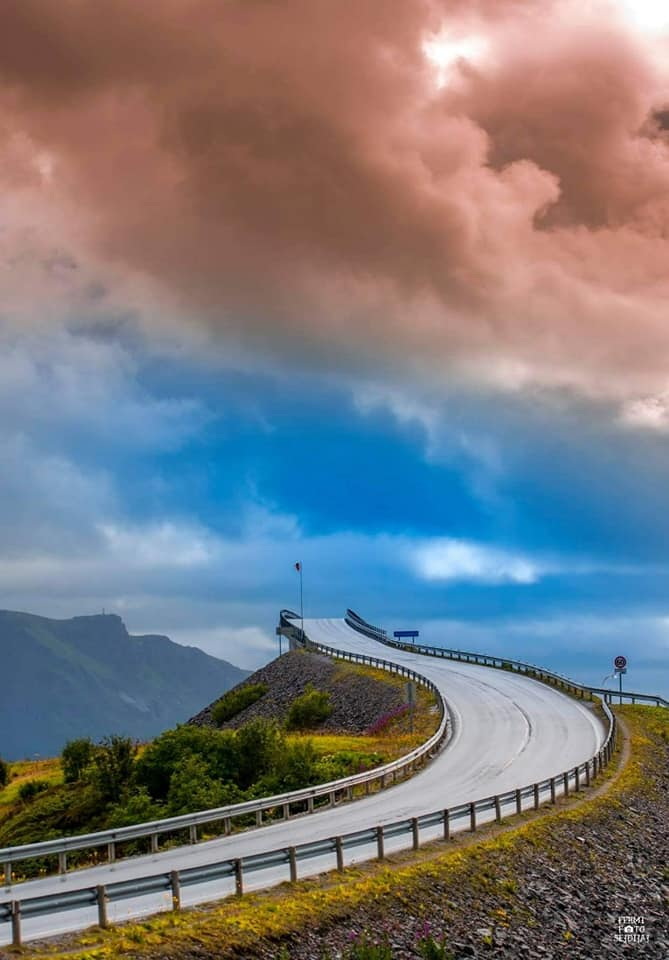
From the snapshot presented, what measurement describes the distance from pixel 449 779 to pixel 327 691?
39667 millimetres

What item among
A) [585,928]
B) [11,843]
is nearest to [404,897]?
[585,928]

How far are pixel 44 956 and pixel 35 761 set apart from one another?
6780 cm

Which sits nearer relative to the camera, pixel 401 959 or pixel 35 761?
pixel 401 959

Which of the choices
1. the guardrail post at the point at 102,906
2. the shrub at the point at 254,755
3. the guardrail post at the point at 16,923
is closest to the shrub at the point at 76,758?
the shrub at the point at 254,755

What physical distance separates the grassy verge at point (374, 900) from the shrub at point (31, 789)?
33204 mm

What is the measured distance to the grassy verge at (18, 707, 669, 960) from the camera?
20250 millimetres

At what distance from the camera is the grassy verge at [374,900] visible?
2025cm

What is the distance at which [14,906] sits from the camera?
19312mm

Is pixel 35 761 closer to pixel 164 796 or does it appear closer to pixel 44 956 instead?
pixel 164 796

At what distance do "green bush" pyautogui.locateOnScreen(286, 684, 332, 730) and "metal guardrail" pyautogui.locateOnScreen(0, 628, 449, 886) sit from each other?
17.1m

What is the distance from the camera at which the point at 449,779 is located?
4431 cm

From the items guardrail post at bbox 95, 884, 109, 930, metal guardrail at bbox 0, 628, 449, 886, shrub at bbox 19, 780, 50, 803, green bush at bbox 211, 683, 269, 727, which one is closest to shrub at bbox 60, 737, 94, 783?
shrub at bbox 19, 780, 50, 803

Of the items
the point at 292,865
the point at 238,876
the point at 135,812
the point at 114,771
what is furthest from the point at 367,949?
the point at 114,771

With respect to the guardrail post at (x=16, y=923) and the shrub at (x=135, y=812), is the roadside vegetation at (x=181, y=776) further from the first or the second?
the guardrail post at (x=16, y=923)
